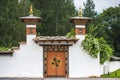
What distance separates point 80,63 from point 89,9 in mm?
34972

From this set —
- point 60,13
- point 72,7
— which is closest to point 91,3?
point 72,7

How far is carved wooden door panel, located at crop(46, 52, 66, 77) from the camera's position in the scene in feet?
103

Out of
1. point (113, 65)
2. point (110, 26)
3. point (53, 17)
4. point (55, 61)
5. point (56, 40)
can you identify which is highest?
point (53, 17)

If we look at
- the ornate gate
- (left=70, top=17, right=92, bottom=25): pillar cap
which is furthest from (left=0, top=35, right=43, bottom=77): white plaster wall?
(left=70, top=17, right=92, bottom=25): pillar cap

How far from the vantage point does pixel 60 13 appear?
60031 millimetres

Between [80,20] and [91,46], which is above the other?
[80,20]

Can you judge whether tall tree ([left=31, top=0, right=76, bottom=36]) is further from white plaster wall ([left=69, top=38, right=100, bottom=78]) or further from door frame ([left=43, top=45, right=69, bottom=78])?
white plaster wall ([left=69, top=38, right=100, bottom=78])

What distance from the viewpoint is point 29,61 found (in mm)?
31266

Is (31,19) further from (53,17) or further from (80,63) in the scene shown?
(53,17)

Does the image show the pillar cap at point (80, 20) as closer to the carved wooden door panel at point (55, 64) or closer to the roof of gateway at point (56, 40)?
the roof of gateway at point (56, 40)

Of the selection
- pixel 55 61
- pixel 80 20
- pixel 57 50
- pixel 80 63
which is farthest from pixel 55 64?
pixel 80 20

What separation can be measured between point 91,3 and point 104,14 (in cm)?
545

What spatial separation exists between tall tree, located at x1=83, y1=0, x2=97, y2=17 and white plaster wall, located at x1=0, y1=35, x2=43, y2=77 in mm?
34618

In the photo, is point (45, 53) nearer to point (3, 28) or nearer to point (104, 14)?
point (3, 28)
